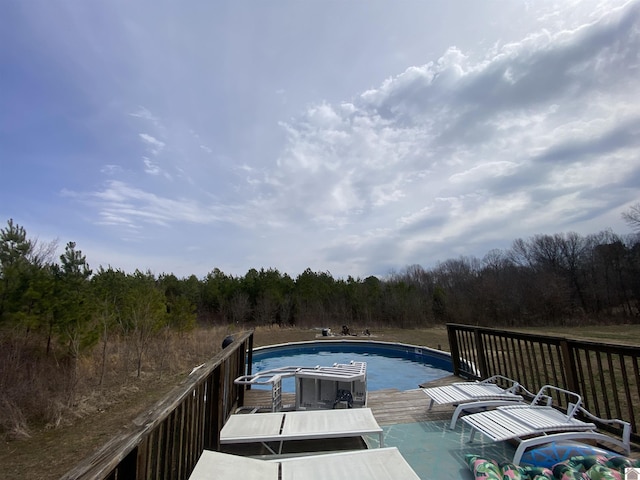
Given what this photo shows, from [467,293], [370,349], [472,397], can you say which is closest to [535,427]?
[472,397]

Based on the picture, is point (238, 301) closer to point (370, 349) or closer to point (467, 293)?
point (370, 349)

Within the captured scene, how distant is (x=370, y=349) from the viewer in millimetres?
11289

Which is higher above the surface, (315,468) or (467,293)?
(467,293)

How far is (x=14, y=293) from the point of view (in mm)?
5910

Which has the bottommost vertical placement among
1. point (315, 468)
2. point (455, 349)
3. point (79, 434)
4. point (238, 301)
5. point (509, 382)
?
point (79, 434)

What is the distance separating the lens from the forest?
→ 5.96 metres

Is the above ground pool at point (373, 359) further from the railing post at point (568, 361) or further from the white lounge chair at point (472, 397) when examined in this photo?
Result: the railing post at point (568, 361)

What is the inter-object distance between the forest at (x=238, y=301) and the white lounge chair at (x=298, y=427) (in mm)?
4525

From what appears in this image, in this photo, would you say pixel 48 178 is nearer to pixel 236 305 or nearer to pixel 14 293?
pixel 14 293

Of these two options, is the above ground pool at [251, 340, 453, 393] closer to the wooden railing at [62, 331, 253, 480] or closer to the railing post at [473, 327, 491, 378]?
the railing post at [473, 327, 491, 378]

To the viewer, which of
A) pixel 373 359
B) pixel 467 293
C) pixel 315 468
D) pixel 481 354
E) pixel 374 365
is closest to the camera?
pixel 315 468

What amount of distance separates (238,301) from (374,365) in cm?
1190

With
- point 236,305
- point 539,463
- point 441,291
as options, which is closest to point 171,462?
point 539,463

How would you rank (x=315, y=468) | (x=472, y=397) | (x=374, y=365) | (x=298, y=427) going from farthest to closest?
(x=374, y=365)
(x=472, y=397)
(x=298, y=427)
(x=315, y=468)
